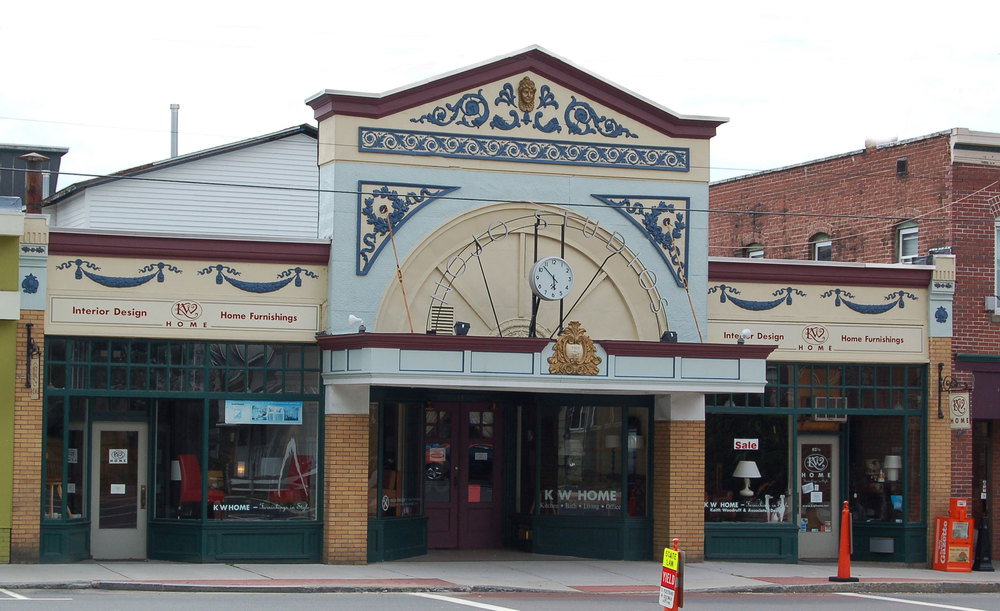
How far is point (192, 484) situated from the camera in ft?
67.3

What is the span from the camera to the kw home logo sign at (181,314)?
1955 centimetres

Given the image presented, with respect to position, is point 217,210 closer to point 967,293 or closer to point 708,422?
Result: point 708,422

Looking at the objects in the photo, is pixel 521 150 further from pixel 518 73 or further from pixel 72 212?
pixel 72 212

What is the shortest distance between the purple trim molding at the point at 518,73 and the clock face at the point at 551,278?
9.95ft

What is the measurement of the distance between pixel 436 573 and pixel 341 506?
6.12 ft

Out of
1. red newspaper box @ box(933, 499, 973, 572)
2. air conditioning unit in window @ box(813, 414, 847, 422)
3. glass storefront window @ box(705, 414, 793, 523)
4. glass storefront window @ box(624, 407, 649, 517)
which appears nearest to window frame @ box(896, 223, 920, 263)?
air conditioning unit in window @ box(813, 414, 847, 422)

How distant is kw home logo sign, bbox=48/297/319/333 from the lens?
64.1 ft

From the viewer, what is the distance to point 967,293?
23719mm

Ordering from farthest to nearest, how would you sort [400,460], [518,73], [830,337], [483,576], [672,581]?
1. [830,337]
2. [400,460]
3. [518,73]
4. [483,576]
5. [672,581]

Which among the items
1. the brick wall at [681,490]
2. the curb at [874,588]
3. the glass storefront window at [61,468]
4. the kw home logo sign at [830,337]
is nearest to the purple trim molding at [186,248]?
the glass storefront window at [61,468]

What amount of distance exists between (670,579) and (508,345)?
261 inches

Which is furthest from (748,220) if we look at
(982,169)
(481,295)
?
(481,295)

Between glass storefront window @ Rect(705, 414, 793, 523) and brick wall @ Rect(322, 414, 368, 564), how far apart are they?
5.95 meters

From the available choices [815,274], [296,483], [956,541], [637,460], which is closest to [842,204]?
[815,274]
